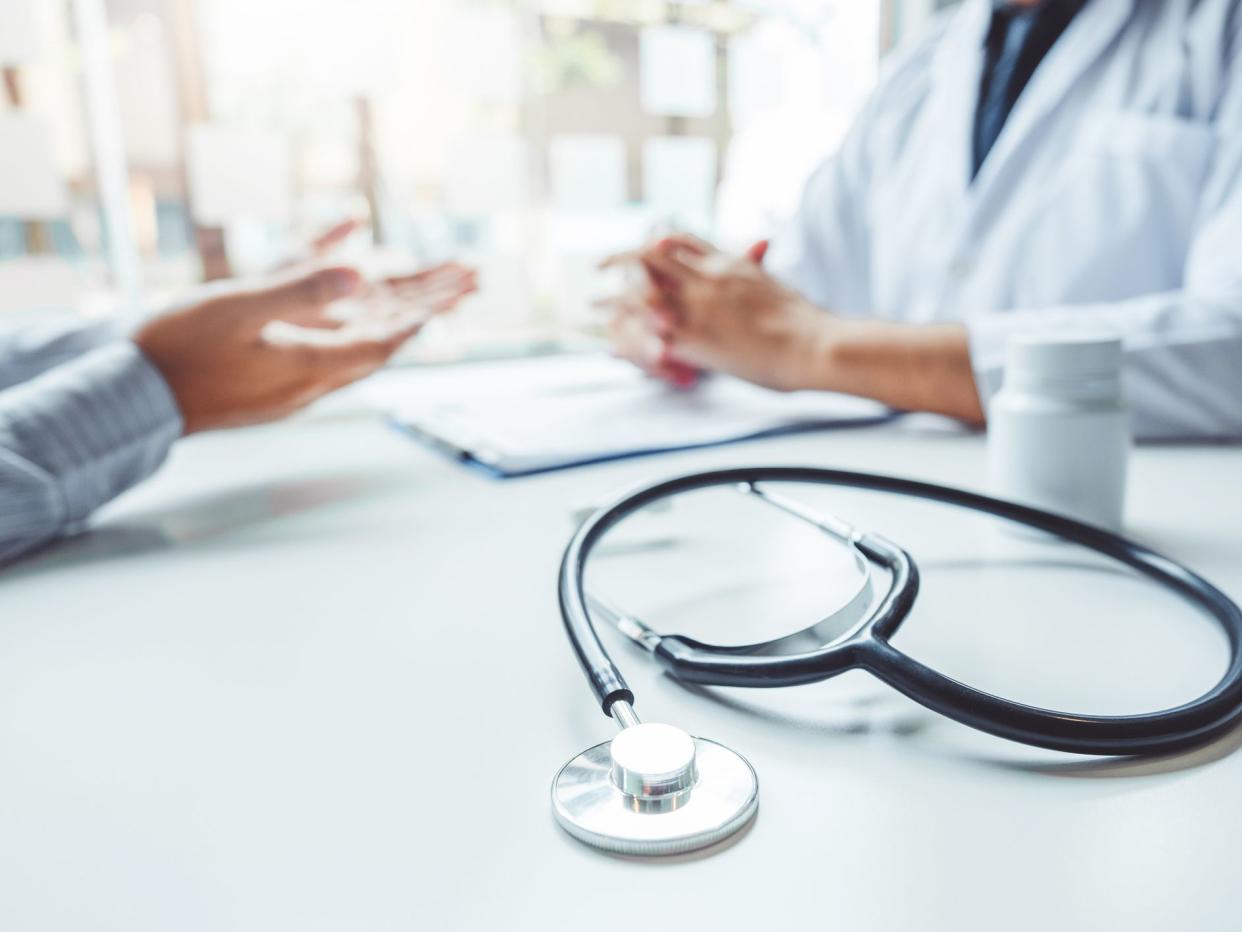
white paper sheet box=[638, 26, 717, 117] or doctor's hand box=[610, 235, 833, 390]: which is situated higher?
white paper sheet box=[638, 26, 717, 117]

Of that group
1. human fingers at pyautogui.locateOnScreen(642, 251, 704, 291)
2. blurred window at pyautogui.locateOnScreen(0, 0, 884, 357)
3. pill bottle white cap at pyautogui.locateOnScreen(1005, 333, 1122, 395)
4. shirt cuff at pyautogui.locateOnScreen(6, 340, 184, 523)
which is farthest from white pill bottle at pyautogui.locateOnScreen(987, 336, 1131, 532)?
blurred window at pyautogui.locateOnScreen(0, 0, 884, 357)

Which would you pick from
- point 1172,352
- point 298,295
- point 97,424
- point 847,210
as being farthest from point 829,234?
point 97,424

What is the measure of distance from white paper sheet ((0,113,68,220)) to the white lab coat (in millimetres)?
903

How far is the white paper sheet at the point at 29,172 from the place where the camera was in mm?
840

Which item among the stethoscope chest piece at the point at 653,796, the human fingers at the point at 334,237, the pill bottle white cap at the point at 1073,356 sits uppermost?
the human fingers at the point at 334,237

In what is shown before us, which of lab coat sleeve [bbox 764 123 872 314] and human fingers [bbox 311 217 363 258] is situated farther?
lab coat sleeve [bbox 764 123 872 314]

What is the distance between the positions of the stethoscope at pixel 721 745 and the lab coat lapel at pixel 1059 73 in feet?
2.05

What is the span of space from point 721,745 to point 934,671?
6cm

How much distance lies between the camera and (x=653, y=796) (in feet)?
0.65

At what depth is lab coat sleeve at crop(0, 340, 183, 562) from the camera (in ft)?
1.40

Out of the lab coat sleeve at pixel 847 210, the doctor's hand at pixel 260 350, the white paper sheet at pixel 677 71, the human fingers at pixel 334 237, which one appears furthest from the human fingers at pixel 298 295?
the white paper sheet at pixel 677 71

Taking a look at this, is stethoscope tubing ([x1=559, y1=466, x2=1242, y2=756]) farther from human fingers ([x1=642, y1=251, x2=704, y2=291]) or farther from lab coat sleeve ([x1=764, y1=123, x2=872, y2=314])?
lab coat sleeve ([x1=764, y1=123, x2=872, y2=314])

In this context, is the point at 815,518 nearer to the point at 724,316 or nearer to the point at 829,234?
the point at 724,316

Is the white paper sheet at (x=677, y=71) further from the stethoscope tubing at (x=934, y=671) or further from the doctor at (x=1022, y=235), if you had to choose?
the stethoscope tubing at (x=934, y=671)
